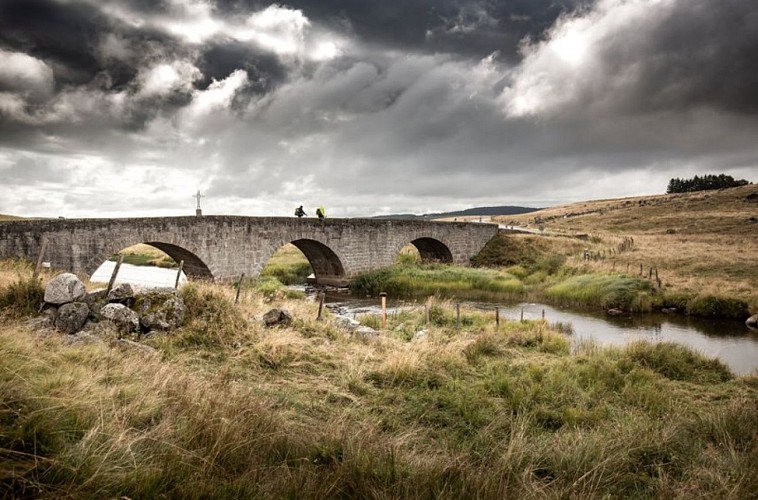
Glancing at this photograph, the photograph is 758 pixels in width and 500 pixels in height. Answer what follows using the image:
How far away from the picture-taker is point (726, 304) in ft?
58.1

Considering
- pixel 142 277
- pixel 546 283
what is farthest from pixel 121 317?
pixel 142 277

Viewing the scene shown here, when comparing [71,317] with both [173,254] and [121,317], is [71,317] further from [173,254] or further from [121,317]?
[173,254]

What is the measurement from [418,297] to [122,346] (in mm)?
17758

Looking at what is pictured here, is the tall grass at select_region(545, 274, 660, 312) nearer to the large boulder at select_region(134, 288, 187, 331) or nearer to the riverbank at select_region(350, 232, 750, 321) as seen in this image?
the riverbank at select_region(350, 232, 750, 321)

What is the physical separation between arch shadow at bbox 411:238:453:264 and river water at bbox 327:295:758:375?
12796 mm

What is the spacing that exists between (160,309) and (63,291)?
5.26 feet

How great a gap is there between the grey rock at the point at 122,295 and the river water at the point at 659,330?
405 inches

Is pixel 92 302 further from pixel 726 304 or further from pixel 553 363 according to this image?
pixel 726 304

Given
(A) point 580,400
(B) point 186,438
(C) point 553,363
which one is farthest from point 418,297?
(B) point 186,438

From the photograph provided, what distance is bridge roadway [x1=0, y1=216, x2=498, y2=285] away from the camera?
1513 centimetres

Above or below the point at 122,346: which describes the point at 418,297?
below

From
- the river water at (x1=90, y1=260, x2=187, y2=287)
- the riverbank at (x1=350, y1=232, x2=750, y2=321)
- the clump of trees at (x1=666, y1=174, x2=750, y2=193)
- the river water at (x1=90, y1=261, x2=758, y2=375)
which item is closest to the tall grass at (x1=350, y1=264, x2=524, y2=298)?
the riverbank at (x1=350, y1=232, x2=750, y2=321)

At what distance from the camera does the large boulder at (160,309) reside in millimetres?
8508

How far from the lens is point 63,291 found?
26.7 feet
